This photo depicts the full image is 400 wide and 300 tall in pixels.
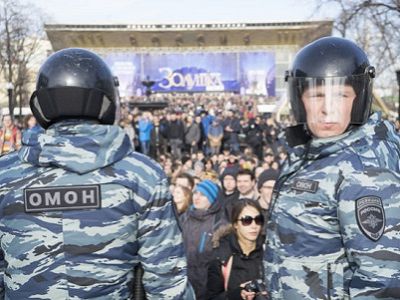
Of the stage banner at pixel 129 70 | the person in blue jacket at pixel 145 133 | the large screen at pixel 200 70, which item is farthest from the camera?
the large screen at pixel 200 70

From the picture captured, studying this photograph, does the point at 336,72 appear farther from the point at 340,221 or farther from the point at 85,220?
the point at 85,220

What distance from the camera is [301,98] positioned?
2.83 metres

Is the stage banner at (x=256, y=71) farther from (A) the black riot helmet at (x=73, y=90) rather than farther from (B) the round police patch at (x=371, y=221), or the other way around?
(B) the round police patch at (x=371, y=221)

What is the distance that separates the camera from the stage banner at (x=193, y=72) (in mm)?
42875

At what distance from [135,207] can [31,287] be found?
50cm

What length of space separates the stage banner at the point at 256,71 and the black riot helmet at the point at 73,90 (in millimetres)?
39071

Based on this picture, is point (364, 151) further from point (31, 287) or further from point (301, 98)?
point (31, 287)

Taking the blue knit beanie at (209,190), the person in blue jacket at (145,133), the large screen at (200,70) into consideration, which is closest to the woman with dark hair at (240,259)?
the blue knit beanie at (209,190)

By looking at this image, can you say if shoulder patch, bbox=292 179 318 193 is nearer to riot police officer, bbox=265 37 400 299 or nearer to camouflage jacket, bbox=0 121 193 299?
riot police officer, bbox=265 37 400 299

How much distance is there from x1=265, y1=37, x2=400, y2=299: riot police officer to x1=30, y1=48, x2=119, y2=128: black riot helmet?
2.76ft

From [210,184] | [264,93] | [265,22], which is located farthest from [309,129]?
[265,22]

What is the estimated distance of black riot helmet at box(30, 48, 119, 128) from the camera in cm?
245

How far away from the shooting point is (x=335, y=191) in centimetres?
242

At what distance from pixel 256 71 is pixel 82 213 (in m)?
40.8
